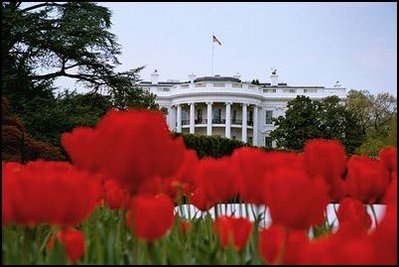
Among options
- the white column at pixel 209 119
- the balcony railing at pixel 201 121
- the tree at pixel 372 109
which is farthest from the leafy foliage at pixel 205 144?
the balcony railing at pixel 201 121

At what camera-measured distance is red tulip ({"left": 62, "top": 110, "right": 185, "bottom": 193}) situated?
2.06 ft

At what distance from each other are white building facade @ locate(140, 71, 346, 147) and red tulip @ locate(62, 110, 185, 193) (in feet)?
167

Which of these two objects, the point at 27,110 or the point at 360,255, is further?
the point at 27,110

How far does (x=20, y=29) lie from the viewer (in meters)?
14.9

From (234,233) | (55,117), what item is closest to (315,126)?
(55,117)

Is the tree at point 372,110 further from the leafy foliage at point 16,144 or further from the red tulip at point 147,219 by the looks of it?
the red tulip at point 147,219

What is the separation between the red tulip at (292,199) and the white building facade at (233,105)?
167 feet

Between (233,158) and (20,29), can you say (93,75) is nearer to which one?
(20,29)

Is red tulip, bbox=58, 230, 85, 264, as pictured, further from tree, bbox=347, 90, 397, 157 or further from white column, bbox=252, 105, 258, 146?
white column, bbox=252, 105, 258, 146

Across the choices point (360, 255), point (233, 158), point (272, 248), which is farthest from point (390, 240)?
point (233, 158)

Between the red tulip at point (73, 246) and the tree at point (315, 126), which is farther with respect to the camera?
the tree at point (315, 126)

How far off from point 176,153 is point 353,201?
0.38 metres

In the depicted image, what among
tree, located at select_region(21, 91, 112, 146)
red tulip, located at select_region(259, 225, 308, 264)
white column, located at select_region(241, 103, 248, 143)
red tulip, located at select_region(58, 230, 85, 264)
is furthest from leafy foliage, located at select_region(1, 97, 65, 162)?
white column, located at select_region(241, 103, 248, 143)

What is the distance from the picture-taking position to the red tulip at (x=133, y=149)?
0.63m
